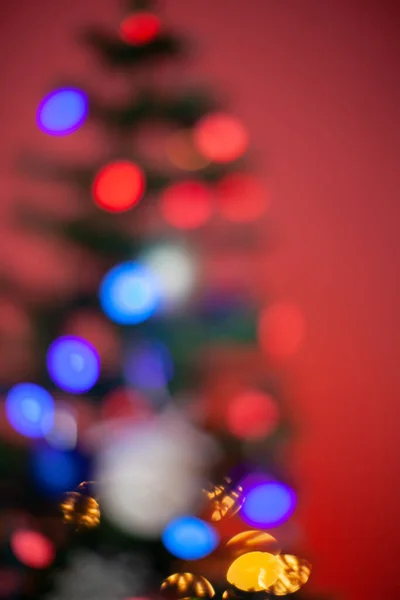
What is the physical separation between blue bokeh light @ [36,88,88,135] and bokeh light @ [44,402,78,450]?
2.27ft

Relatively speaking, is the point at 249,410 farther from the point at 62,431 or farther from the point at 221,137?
the point at 221,137

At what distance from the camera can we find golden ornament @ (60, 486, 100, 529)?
0.80 meters

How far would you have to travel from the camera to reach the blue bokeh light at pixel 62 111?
120 cm

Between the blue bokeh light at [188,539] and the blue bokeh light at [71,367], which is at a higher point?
the blue bokeh light at [71,367]

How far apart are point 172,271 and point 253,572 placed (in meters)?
0.67

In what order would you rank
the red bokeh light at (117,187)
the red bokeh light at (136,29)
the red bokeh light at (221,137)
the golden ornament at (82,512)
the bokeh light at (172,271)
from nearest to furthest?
the golden ornament at (82,512)
the red bokeh light at (117,187)
the red bokeh light at (136,29)
the bokeh light at (172,271)
the red bokeh light at (221,137)

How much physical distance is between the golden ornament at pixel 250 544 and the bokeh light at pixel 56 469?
290mm

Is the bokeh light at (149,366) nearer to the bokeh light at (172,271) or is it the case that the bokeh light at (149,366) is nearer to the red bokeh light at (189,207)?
the bokeh light at (172,271)

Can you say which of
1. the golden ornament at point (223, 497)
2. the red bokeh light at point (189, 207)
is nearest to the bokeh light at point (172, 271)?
the red bokeh light at point (189, 207)

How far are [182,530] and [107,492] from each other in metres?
0.15

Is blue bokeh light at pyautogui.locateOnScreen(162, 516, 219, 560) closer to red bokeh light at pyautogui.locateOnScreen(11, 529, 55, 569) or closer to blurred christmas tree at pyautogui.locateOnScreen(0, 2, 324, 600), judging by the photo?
blurred christmas tree at pyautogui.locateOnScreen(0, 2, 324, 600)

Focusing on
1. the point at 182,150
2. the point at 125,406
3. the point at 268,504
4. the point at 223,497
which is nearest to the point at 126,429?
the point at 125,406

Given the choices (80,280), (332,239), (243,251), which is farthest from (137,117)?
(332,239)

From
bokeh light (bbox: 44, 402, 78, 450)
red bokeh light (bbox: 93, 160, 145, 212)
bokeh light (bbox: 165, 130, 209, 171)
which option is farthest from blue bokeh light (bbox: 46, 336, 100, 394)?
bokeh light (bbox: 165, 130, 209, 171)
